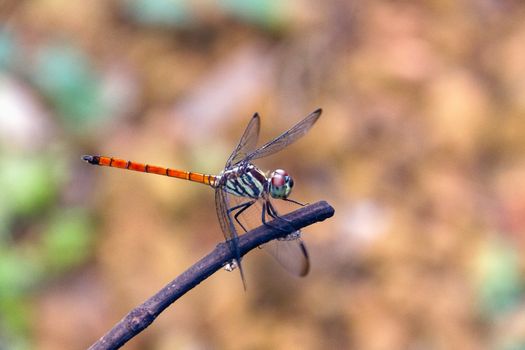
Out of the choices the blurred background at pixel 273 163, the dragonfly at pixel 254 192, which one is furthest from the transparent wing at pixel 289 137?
the blurred background at pixel 273 163

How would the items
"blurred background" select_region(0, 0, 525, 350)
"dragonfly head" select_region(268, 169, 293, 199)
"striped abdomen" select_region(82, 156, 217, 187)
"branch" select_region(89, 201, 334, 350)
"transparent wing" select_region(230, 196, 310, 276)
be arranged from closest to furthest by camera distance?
"branch" select_region(89, 201, 334, 350)
"transparent wing" select_region(230, 196, 310, 276)
"dragonfly head" select_region(268, 169, 293, 199)
"striped abdomen" select_region(82, 156, 217, 187)
"blurred background" select_region(0, 0, 525, 350)

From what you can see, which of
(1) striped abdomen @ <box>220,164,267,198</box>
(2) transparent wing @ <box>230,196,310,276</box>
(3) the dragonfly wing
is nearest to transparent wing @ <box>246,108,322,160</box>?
(1) striped abdomen @ <box>220,164,267,198</box>

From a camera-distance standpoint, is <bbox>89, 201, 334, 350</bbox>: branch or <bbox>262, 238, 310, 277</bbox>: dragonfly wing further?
<bbox>262, 238, 310, 277</bbox>: dragonfly wing

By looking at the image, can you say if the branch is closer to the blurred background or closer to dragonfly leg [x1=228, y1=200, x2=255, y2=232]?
dragonfly leg [x1=228, y1=200, x2=255, y2=232]

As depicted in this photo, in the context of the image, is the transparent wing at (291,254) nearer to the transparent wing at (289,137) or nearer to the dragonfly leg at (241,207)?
the dragonfly leg at (241,207)

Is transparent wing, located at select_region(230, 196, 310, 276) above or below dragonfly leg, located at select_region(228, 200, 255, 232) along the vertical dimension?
below

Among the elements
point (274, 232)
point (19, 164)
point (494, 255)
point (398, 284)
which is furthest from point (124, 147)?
point (274, 232)

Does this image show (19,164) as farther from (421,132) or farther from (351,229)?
(421,132)
